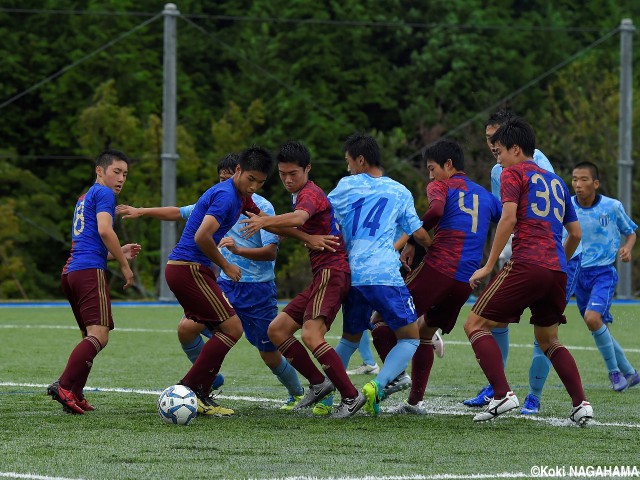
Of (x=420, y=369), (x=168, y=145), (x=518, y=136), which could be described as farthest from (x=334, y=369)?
(x=168, y=145)

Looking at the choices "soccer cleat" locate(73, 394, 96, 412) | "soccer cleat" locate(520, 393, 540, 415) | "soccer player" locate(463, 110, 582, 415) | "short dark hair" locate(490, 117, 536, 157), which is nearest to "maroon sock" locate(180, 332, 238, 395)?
"soccer cleat" locate(73, 394, 96, 412)

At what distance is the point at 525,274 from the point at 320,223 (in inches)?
55.7

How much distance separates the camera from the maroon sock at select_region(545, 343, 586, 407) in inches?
303

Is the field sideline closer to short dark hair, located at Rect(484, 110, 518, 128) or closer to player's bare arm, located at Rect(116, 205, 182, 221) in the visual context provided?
player's bare arm, located at Rect(116, 205, 182, 221)

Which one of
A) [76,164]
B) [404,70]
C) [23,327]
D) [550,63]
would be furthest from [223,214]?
[550,63]

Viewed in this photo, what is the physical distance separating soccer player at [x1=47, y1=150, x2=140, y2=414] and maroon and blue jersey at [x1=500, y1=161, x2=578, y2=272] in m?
2.54

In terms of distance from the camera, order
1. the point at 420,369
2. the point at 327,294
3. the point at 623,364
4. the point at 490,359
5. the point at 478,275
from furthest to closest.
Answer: the point at 623,364 → the point at 420,369 → the point at 327,294 → the point at 490,359 → the point at 478,275

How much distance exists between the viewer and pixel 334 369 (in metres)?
7.85

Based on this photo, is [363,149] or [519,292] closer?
[519,292]

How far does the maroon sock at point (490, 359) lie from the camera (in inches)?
300

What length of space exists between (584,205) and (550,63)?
3677 centimetres

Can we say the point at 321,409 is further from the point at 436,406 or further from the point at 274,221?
the point at 274,221

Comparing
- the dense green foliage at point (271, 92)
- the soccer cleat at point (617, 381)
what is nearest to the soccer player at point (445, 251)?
the soccer cleat at point (617, 381)

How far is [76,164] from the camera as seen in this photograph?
133 ft
